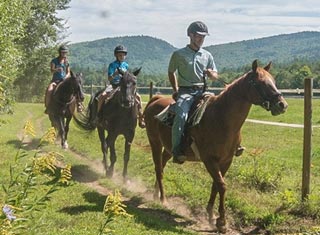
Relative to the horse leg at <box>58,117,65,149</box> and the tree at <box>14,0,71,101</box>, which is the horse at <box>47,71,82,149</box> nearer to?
the horse leg at <box>58,117,65,149</box>

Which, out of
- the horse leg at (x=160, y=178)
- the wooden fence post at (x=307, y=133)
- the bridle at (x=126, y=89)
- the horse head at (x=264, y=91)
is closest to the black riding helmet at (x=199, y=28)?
the horse head at (x=264, y=91)

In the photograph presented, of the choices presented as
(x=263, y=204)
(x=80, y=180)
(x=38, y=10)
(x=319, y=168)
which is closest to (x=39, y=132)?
(x=80, y=180)

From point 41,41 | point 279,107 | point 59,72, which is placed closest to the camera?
point 279,107

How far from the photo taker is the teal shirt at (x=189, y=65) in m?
8.44

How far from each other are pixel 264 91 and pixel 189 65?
4.95 feet

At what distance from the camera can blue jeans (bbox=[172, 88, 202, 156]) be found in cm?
825

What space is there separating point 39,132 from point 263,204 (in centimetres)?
1396

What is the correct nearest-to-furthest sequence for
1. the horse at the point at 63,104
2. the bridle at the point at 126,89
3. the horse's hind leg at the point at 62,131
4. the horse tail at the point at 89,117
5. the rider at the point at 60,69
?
the bridle at the point at 126,89 < the horse tail at the point at 89,117 < the horse at the point at 63,104 < the horse's hind leg at the point at 62,131 < the rider at the point at 60,69

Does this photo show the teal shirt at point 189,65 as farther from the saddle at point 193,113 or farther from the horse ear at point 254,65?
the horse ear at point 254,65

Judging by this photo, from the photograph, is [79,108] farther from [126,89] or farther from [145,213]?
[145,213]

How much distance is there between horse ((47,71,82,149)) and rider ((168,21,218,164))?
24.5 ft

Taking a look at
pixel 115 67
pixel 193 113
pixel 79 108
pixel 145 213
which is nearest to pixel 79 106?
pixel 79 108

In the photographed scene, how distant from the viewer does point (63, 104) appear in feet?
53.3

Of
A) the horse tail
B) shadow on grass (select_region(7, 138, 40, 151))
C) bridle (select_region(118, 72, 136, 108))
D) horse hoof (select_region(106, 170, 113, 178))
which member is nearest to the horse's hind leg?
the horse tail
